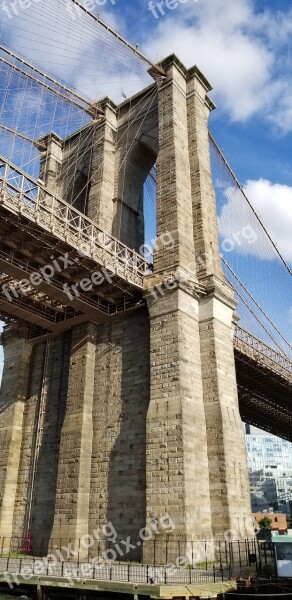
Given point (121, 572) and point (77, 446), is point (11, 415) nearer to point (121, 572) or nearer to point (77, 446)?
point (77, 446)

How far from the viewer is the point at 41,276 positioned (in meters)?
20.8

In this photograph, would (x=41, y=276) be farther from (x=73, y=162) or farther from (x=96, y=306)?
(x=73, y=162)

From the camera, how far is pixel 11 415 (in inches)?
947

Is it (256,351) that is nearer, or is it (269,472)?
(256,351)

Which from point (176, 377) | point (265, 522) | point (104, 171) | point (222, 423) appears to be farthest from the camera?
point (265, 522)

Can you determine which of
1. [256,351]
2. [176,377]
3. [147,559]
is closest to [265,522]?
[256,351]

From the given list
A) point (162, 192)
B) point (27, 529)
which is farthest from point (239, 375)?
point (27, 529)

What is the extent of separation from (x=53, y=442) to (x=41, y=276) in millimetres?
7803

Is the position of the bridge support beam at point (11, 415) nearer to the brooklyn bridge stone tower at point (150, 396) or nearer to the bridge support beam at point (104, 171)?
the brooklyn bridge stone tower at point (150, 396)

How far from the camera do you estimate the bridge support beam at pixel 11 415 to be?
72.2ft

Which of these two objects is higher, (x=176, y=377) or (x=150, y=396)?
(x=176, y=377)

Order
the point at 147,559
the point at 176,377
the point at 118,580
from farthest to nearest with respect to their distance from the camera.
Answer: the point at 176,377 < the point at 147,559 < the point at 118,580

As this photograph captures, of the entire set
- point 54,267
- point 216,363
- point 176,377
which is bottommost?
point 176,377

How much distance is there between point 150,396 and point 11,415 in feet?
28.9
